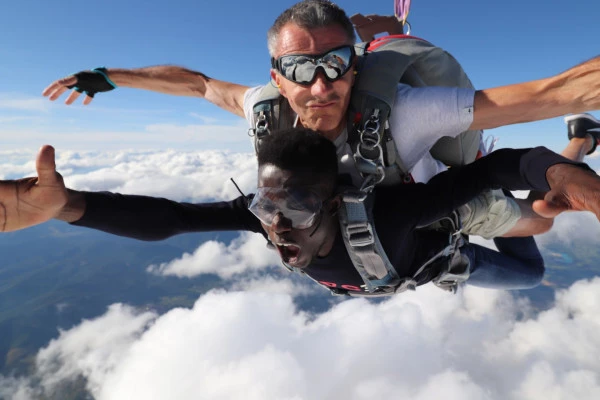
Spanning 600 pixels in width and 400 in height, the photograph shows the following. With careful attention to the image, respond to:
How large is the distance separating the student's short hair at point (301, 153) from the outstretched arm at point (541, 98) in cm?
105

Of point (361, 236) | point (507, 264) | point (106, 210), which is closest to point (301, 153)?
point (361, 236)

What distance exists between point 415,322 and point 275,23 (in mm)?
205201

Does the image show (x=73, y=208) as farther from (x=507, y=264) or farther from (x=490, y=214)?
(x=507, y=264)

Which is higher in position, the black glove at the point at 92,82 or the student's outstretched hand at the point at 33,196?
the black glove at the point at 92,82

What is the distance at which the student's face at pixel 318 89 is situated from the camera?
7.95ft

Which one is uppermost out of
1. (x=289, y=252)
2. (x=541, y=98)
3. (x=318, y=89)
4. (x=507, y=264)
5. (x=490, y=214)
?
(x=318, y=89)

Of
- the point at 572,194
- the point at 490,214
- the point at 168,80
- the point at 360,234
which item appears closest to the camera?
the point at 572,194

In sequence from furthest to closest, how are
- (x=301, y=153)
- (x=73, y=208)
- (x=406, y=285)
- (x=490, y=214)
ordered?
(x=490, y=214)
(x=406, y=285)
(x=301, y=153)
(x=73, y=208)

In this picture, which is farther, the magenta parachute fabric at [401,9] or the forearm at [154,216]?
the magenta parachute fabric at [401,9]

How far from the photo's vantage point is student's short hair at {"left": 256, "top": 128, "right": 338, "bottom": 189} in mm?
2141

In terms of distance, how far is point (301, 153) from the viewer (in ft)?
7.01

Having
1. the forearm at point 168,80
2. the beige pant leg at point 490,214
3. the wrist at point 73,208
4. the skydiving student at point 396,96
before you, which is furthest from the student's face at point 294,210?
the forearm at point 168,80

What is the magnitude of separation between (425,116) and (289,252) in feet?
4.39

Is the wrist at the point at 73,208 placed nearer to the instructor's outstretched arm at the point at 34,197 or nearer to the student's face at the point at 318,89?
the instructor's outstretched arm at the point at 34,197
